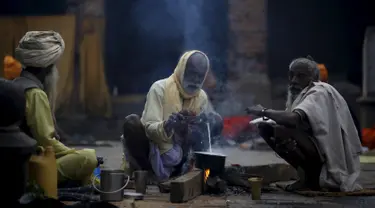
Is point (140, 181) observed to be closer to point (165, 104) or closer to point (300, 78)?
point (165, 104)

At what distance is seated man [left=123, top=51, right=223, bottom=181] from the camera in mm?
6988

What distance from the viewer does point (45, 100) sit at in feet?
19.2

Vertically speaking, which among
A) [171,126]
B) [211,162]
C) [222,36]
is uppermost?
[222,36]

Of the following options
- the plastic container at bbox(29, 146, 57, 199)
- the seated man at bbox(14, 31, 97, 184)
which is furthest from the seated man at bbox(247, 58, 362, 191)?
the plastic container at bbox(29, 146, 57, 199)

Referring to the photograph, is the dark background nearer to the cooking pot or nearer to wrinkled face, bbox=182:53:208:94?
wrinkled face, bbox=182:53:208:94

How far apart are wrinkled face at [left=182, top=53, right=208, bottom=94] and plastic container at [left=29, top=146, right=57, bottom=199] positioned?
6.94 feet

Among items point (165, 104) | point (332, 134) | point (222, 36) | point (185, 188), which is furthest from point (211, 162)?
point (222, 36)

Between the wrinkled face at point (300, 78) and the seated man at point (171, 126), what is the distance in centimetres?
91

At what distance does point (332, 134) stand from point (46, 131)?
2.92m

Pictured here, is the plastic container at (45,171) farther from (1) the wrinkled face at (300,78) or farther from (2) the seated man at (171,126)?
(1) the wrinkled face at (300,78)

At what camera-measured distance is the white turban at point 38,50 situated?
20.2 ft

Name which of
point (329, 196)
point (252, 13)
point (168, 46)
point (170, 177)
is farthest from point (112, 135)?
point (329, 196)

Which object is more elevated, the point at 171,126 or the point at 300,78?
the point at 300,78

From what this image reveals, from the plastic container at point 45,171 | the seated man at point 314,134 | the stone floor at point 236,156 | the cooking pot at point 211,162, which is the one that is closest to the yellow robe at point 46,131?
the plastic container at point 45,171
